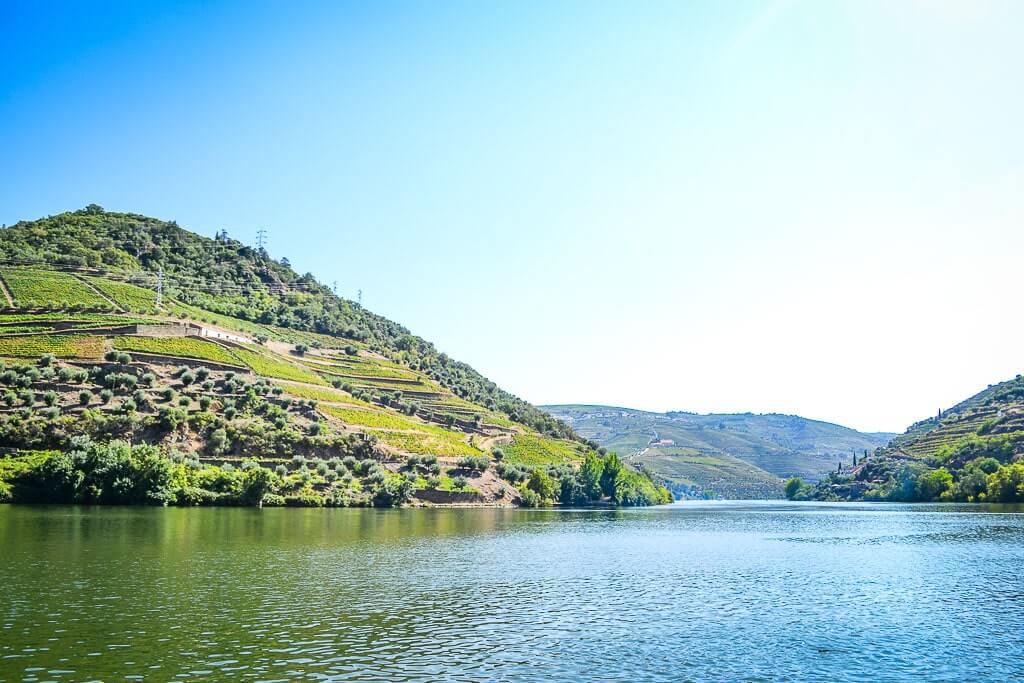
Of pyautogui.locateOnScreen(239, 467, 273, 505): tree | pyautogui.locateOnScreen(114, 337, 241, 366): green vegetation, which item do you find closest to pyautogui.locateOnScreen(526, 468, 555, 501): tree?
pyautogui.locateOnScreen(239, 467, 273, 505): tree

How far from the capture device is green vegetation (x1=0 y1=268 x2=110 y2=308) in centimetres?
16012

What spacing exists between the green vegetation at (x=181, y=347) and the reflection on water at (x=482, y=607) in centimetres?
6994

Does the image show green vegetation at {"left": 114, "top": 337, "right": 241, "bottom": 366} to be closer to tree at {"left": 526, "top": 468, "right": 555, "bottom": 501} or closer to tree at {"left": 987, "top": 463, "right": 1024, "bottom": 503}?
tree at {"left": 526, "top": 468, "right": 555, "bottom": 501}

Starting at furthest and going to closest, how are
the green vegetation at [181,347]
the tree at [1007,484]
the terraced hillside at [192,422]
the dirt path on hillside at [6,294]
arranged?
the tree at [1007,484], the dirt path on hillside at [6,294], the green vegetation at [181,347], the terraced hillside at [192,422]

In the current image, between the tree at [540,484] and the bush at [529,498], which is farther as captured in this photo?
the tree at [540,484]

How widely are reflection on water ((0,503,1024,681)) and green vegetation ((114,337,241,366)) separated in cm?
6994

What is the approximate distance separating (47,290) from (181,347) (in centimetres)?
3997

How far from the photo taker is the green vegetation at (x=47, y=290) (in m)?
160

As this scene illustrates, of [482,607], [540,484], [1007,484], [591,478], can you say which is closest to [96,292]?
[540,484]

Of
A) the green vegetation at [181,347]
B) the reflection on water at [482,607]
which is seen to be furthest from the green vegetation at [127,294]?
the reflection on water at [482,607]

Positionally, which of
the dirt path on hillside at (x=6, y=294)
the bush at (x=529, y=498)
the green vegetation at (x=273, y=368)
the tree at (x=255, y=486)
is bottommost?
the bush at (x=529, y=498)

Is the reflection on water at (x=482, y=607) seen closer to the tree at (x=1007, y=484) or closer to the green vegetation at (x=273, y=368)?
the green vegetation at (x=273, y=368)

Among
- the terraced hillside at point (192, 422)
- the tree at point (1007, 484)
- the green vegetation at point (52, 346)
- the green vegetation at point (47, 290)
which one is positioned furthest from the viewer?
the tree at point (1007, 484)

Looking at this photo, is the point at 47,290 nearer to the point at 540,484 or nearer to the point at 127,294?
the point at 127,294
